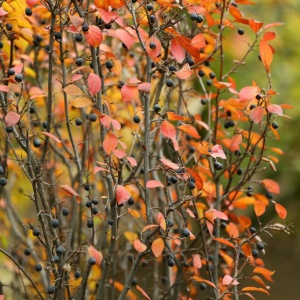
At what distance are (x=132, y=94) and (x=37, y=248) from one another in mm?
1910

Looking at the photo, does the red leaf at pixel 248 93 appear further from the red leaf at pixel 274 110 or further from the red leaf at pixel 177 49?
the red leaf at pixel 177 49

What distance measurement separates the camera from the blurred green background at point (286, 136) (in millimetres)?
7668

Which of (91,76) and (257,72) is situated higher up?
(91,76)

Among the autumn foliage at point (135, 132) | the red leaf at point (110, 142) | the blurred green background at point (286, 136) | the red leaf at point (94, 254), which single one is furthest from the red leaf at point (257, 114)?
the blurred green background at point (286, 136)

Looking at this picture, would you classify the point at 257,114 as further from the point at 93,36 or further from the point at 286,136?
the point at 286,136

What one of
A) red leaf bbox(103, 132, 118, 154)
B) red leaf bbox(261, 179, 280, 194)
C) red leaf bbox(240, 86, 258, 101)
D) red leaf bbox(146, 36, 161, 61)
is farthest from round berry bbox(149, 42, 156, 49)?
red leaf bbox(261, 179, 280, 194)

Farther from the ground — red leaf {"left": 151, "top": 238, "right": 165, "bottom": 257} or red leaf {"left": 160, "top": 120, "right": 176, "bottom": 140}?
red leaf {"left": 160, "top": 120, "right": 176, "bottom": 140}

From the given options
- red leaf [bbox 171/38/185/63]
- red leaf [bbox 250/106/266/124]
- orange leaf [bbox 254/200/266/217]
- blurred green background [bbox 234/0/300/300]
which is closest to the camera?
red leaf [bbox 171/38/185/63]

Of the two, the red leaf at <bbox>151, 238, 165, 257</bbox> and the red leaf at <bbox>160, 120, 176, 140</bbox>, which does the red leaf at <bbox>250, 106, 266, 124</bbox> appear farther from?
the red leaf at <bbox>151, 238, 165, 257</bbox>

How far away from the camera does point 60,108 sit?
3.88 meters

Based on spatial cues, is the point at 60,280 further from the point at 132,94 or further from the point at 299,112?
the point at 299,112

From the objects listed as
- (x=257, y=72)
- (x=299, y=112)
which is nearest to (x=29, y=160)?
(x=299, y=112)

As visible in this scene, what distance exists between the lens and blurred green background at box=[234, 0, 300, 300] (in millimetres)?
7668

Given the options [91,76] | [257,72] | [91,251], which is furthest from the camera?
[257,72]
